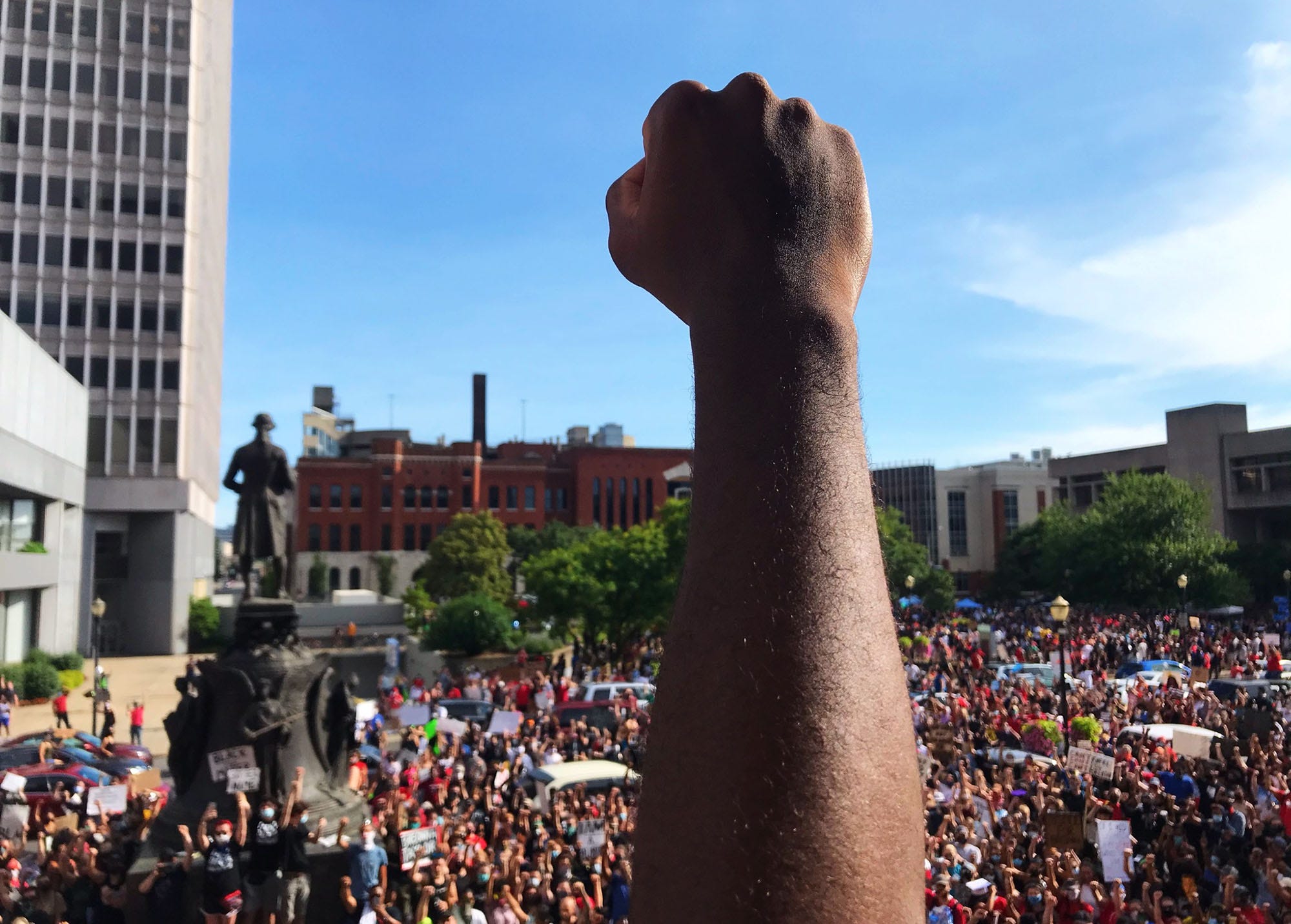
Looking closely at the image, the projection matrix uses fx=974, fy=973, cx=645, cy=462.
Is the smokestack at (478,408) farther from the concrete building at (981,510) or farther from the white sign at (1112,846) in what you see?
the white sign at (1112,846)

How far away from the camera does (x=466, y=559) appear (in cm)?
6278

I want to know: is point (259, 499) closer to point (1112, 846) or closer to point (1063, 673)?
point (1112, 846)

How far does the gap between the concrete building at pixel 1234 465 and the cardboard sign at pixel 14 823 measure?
199 feet

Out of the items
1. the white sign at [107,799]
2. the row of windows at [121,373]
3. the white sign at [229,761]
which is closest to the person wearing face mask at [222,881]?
the white sign at [229,761]

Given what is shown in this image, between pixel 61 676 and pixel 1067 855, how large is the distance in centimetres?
3658

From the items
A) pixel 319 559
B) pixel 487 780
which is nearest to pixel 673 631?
pixel 487 780

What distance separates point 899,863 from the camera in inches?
58.8

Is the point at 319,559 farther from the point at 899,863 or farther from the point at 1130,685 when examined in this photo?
the point at 899,863

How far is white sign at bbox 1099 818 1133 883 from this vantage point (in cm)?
939

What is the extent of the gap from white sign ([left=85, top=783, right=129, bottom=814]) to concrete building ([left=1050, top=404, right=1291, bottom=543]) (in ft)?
197

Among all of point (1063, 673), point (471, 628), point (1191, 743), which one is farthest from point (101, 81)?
point (1191, 743)

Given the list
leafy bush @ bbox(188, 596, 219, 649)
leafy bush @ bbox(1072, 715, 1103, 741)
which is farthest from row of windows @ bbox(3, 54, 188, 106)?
leafy bush @ bbox(1072, 715, 1103, 741)

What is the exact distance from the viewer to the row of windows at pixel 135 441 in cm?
4650

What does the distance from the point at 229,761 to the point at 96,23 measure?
50727mm
